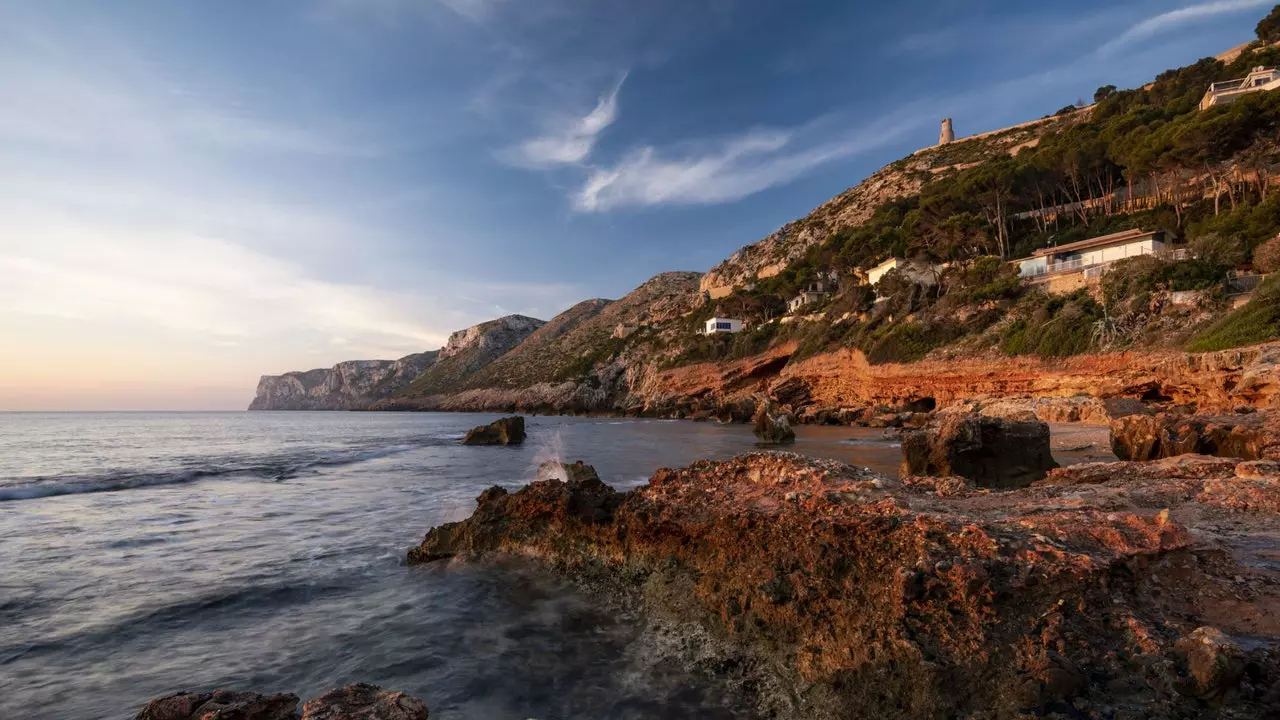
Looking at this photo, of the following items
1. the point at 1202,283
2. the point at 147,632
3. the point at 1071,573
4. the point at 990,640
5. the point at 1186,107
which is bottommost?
the point at 147,632

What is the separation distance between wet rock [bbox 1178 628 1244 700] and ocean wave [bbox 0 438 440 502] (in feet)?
73.0

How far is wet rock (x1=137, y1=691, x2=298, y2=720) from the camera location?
10.3ft

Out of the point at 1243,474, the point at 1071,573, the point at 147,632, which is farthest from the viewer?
the point at 1243,474

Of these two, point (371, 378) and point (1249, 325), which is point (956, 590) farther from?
point (371, 378)

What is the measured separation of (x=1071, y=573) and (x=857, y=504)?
1.92m

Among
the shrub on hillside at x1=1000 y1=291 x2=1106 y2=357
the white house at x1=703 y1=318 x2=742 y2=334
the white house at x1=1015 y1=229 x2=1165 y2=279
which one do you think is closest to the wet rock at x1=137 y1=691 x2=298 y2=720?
the shrub on hillside at x1=1000 y1=291 x2=1106 y2=357

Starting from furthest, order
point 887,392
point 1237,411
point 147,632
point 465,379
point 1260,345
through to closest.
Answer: point 465,379
point 887,392
point 1260,345
point 1237,411
point 147,632

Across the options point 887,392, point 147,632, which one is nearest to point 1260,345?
point 887,392

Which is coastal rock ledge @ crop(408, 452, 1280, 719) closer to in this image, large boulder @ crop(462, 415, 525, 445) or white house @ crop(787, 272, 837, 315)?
large boulder @ crop(462, 415, 525, 445)

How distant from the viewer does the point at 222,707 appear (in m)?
3.15

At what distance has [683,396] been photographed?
63.5 meters

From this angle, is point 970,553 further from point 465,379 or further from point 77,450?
point 465,379

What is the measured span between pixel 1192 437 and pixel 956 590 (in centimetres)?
1115

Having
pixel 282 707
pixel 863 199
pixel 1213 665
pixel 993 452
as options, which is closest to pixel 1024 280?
pixel 993 452
